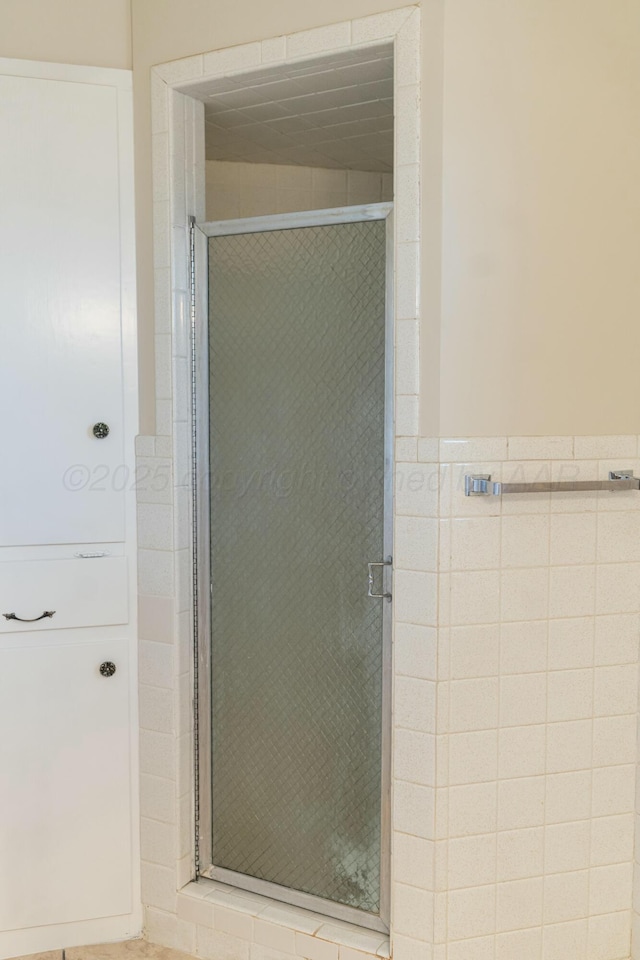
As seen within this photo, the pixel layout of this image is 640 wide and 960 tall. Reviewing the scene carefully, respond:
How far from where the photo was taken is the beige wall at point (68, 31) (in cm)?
203

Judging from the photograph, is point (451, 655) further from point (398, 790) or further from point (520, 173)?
point (520, 173)

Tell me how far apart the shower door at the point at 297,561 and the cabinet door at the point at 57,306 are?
0.27 m

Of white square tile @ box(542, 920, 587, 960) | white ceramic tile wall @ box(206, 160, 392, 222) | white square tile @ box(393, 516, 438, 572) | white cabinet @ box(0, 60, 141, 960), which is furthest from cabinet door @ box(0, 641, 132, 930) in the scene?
white ceramic tile wall @ box(206, 160, 392, 222)

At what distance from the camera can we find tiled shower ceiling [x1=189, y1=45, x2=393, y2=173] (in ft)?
6.42

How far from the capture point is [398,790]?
6.28ft

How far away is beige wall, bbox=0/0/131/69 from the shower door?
0.51 m

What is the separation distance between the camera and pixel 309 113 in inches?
88.4

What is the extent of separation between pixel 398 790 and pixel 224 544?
28.9 inches

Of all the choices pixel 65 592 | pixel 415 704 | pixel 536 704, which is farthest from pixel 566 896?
pixel 65 592

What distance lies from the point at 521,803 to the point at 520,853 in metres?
0.12

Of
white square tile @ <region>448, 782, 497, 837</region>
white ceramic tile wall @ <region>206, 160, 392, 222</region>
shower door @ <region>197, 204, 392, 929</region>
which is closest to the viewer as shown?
white square tile @ <region>448, 782, 497, 837</region>

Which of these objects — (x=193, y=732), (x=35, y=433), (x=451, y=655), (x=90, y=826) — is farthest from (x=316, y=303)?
(x=90, y=826)

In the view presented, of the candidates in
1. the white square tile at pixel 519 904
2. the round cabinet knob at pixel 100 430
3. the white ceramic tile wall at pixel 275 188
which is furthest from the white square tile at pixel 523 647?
the white ceramic tile wall at pixel 275 188

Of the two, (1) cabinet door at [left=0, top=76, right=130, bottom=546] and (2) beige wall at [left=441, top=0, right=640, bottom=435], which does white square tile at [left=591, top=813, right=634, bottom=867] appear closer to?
(2) beige wall at [left=441, top=0, right=640, bottom=435]
